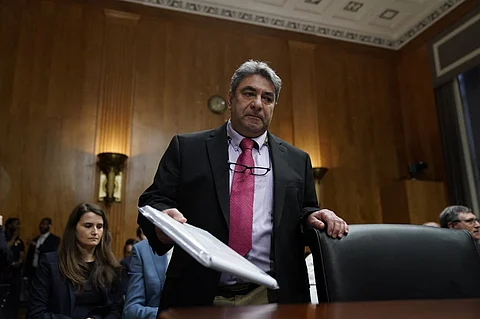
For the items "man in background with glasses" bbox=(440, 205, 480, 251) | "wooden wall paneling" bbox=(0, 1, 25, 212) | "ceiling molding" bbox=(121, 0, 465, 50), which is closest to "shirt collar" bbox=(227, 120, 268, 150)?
"man in background with glasses" bbox=(440, 205, 480, 251)

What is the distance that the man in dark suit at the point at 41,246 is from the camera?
500 centimetres

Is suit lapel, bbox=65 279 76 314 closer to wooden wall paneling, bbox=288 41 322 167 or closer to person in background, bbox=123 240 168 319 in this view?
person in background, bbox=123 240 168 319

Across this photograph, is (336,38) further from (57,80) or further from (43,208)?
(43,208)

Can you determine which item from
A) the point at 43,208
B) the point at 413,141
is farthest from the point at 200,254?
the point at 413,141

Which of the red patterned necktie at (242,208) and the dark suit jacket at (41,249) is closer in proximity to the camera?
the red patterned necktie at (242,208)

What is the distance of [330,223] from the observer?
4.28 ft

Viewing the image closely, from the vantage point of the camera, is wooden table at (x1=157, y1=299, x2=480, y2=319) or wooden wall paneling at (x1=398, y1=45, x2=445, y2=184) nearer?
wooden table at (x1=157, y1=299, x2=480, y2=319)

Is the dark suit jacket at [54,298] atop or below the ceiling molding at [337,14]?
below

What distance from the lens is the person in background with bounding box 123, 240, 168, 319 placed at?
7.46 feet

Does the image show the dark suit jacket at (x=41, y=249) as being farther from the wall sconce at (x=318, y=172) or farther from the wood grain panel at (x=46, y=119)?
the wall sconce at (x=318, y=172)

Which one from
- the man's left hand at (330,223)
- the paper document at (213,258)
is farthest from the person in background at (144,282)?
the paper document at (213,258)

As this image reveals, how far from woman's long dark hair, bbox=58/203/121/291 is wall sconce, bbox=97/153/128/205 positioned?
8.97 ft

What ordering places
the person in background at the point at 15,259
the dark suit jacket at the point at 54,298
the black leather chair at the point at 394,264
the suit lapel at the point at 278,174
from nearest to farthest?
the black leather chair at the point at 394,264 → the suit lapel at the point at 278,174 → the dark suit jacket at the point at 54,298 → the person in background at the point at 15,259

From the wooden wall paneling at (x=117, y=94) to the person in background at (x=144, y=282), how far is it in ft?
11.1
